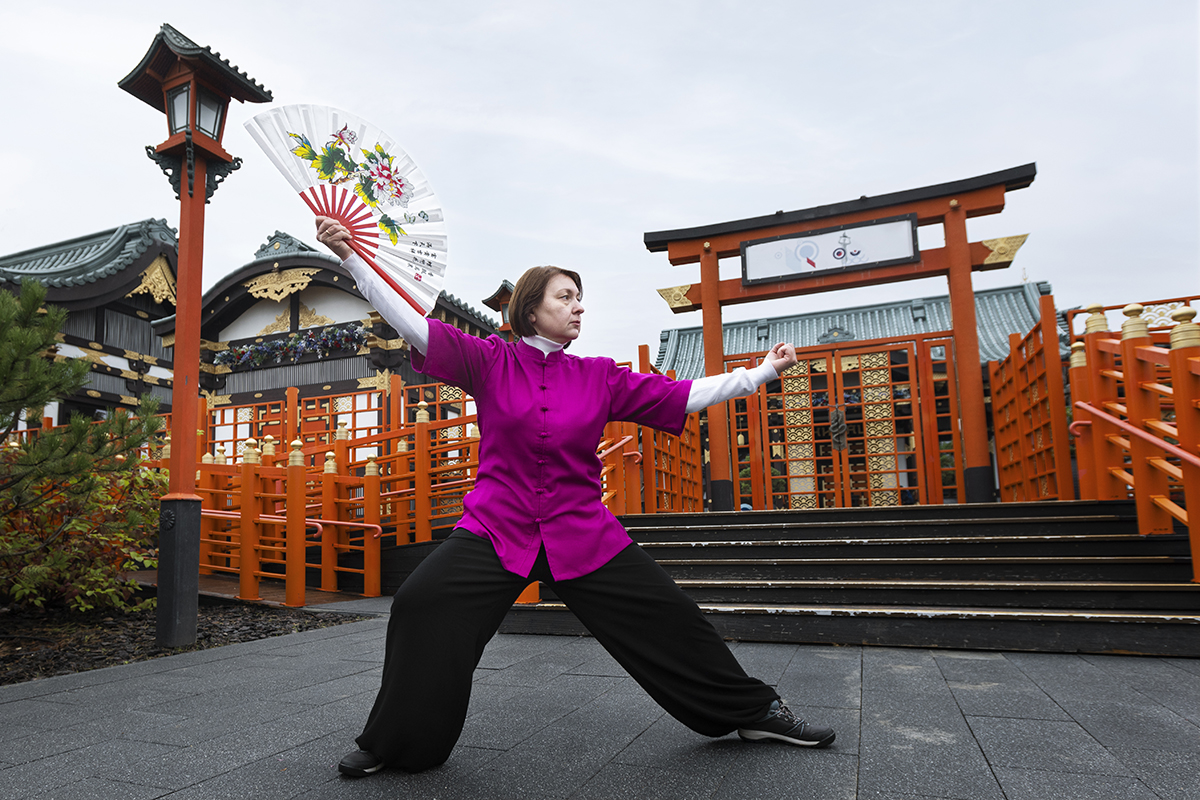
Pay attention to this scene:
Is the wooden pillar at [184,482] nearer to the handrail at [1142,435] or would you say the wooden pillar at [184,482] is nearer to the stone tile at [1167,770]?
the stone tile at [1167,770]

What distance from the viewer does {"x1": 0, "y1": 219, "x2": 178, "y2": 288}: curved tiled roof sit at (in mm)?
12023

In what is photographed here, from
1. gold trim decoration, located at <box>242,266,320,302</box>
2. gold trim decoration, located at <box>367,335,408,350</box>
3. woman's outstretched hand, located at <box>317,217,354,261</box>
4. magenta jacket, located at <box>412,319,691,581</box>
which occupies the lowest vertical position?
magenta jacket, located at <box>412,319,691,581</box>

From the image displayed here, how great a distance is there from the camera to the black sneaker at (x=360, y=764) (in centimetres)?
201

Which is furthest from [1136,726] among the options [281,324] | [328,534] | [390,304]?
[281,324]

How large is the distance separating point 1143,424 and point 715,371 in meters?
4.71

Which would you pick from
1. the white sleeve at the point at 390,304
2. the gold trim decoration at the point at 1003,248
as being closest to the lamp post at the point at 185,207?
the white sleeve at the point at 390,304

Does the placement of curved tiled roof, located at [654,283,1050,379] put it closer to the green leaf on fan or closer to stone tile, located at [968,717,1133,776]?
stone tile, located at [968,717,1133,776]

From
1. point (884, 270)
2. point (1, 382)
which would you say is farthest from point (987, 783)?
point (884, 270)

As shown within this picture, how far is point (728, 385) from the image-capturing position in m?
2.38

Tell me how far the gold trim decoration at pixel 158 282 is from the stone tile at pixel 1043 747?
15.2 m

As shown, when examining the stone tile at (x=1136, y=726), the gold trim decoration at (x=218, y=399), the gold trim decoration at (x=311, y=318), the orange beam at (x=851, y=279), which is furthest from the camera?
the gold trim decoration at (x=218, y=399)

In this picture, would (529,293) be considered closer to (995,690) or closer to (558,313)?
(558,313)

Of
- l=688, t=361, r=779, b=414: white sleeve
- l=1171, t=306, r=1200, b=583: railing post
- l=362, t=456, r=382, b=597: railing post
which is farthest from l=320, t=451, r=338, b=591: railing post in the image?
l=1171, t=306, r=1200, b=583: railing post

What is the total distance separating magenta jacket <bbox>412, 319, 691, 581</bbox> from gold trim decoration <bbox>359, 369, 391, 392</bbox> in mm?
10791
